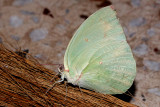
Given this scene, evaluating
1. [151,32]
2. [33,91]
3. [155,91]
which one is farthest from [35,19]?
[155,91]

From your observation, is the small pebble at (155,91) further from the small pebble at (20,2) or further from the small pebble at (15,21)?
the small pebble at (20,2)

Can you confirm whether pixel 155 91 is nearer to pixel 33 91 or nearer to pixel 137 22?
pixel 137 22

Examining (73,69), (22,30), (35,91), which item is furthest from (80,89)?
(22,30)

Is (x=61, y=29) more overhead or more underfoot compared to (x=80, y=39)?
more underfoot

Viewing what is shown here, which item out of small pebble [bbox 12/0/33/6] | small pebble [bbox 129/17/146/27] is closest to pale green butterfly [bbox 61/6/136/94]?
small pebble [bbox 129/17/146/27]

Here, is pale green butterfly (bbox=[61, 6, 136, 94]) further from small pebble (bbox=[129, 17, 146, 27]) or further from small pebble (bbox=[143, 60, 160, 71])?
small pebble (bbox=[129, 17, 146, 27])

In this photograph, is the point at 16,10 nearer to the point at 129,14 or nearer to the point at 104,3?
the point at 104,3
